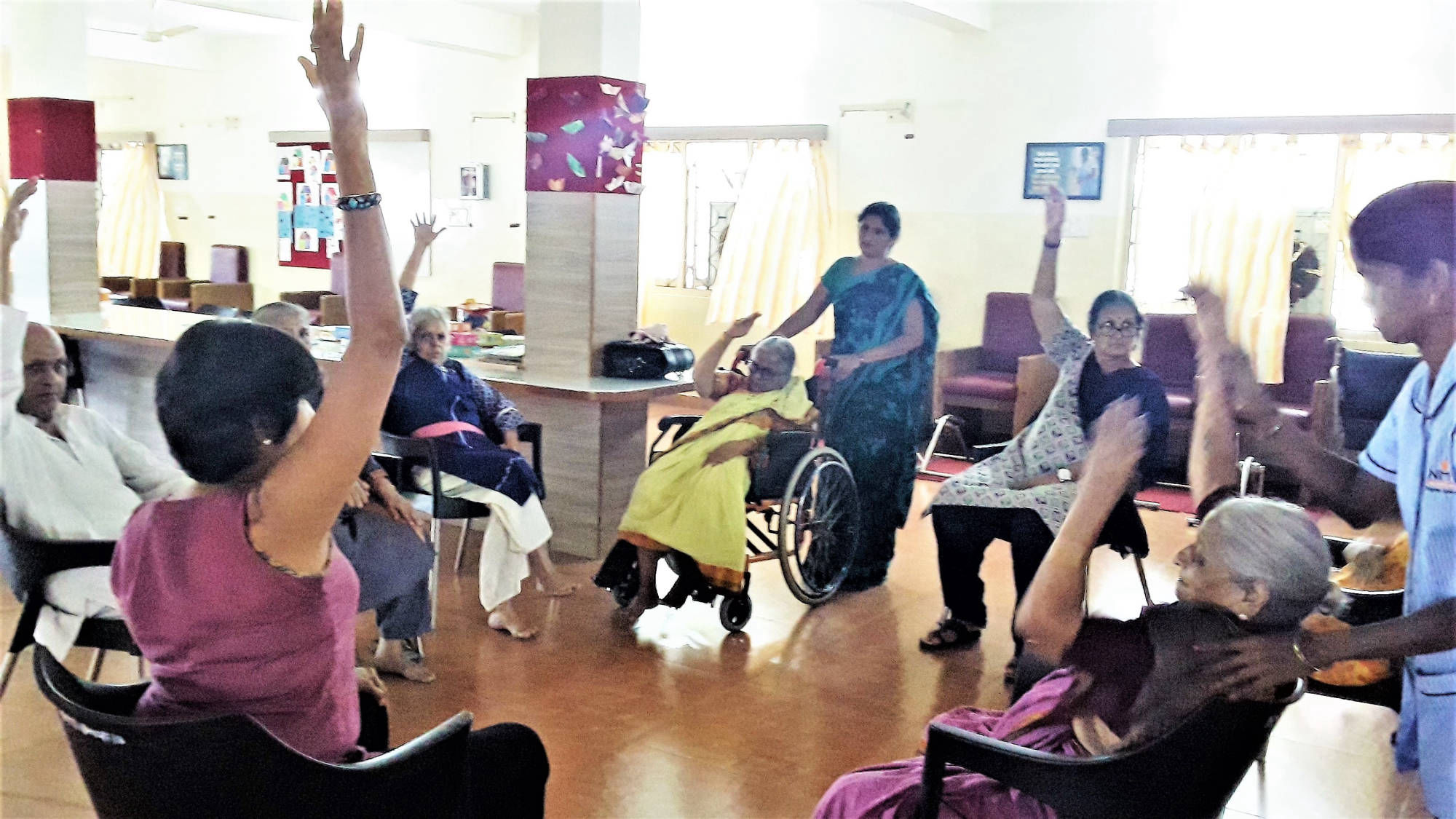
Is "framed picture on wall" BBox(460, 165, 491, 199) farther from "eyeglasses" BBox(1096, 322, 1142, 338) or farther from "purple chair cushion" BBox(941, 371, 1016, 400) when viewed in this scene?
"eyeglasses" BBox(1096, 322, 1142, 338)

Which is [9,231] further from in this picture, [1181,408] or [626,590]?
[1181,408]

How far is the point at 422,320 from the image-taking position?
3.67 metres

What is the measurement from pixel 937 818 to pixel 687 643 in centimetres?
195

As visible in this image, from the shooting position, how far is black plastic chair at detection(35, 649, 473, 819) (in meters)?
1.24

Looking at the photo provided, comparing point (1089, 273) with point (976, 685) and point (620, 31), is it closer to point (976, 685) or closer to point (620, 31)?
point (620, 31)

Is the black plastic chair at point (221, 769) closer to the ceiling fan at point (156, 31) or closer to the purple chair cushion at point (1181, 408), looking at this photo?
the purple chair cushion at point (1181, 408)

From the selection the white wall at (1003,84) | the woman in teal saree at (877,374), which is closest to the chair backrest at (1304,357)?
the white wall at (1003,84)

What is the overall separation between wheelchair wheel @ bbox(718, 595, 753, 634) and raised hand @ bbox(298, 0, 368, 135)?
2498 mm

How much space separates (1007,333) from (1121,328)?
346cm

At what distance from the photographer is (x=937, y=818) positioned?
1620mm

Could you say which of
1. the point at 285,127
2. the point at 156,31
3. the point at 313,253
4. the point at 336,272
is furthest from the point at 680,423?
the point at 285,127

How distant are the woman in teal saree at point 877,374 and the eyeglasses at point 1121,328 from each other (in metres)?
0.81

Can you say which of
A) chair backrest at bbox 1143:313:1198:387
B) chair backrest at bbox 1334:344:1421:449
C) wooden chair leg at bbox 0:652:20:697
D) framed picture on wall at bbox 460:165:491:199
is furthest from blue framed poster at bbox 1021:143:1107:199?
wooden chair leg at bbox 0:652:20:697

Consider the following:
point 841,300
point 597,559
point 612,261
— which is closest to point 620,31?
point 612,261
